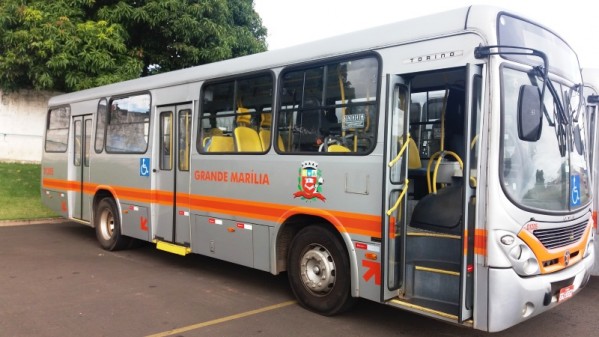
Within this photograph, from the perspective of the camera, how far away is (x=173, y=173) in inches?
293

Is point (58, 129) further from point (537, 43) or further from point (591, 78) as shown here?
point (591, 78)

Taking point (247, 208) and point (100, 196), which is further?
point (100, 196)

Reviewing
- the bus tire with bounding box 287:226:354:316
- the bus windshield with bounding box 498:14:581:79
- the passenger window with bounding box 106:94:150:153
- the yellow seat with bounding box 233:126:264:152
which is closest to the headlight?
the bus windshield with bounding box 498:14:581:79

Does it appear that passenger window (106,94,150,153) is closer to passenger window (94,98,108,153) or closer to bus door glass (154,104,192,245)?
passenger window (94,98,108,153)

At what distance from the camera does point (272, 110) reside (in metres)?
5.93

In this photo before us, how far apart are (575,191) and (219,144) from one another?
428cm

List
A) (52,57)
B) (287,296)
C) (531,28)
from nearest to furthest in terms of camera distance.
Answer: (531,28) < (287,296) < (52,57)

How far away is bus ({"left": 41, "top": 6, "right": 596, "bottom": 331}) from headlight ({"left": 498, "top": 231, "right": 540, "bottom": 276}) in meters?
0.02

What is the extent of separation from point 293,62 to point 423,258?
8.69 feet

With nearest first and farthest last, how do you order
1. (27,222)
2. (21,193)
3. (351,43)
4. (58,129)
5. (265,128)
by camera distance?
(351,43) → (265,128) → (58,129) → (27,222) → (21,193)

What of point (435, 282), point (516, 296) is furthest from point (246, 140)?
point (516, 296)

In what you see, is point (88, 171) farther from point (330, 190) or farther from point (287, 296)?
point (330, 190)

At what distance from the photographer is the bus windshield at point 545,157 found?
4.12 metres

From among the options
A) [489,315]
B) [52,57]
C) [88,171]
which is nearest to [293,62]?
[489,315]
